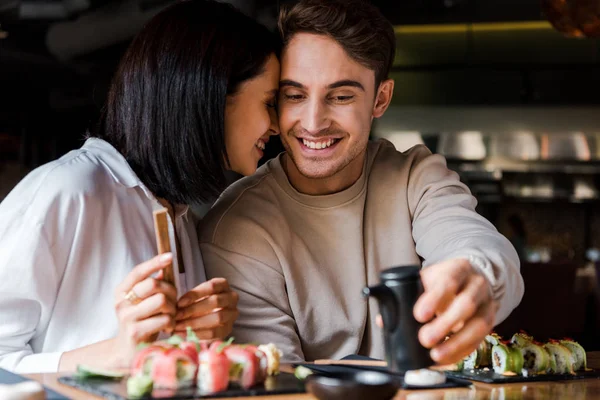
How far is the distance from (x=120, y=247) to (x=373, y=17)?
94 centimetres

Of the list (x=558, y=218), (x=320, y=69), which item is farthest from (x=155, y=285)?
(x=558, y=218)

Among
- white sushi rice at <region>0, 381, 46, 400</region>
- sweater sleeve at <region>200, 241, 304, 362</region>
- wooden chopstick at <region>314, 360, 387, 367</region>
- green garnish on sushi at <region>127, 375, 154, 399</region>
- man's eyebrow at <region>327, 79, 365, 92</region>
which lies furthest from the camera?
man's eyebrow at <region>327, 79, 365, 92</region>

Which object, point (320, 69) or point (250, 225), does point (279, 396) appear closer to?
point (250, 225)

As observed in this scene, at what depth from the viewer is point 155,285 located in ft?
4.83

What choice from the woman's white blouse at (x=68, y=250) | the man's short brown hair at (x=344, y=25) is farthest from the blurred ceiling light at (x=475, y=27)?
the woman's white blouse at (x=68, y=250)

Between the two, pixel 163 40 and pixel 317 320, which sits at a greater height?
pixel 163 40

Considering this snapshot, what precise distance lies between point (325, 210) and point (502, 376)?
746mm

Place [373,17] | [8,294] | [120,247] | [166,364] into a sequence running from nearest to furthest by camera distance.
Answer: [166,364], [8,294], [120,247], [373,17]

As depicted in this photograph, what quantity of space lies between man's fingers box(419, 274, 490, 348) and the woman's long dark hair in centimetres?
74

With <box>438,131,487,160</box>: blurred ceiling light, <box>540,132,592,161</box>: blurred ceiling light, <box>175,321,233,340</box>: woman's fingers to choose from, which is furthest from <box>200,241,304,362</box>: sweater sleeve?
<box>540,132,592,161</box>: blurred ceiling light

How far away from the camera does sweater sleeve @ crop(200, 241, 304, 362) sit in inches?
80.3

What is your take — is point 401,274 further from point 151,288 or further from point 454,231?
point 454,231

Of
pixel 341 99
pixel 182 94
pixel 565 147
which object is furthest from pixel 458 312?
pixel 565 147

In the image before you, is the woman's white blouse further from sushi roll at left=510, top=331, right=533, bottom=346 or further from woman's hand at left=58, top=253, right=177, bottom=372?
sushi roll at left=510, top=331, right=533, bottom=346
